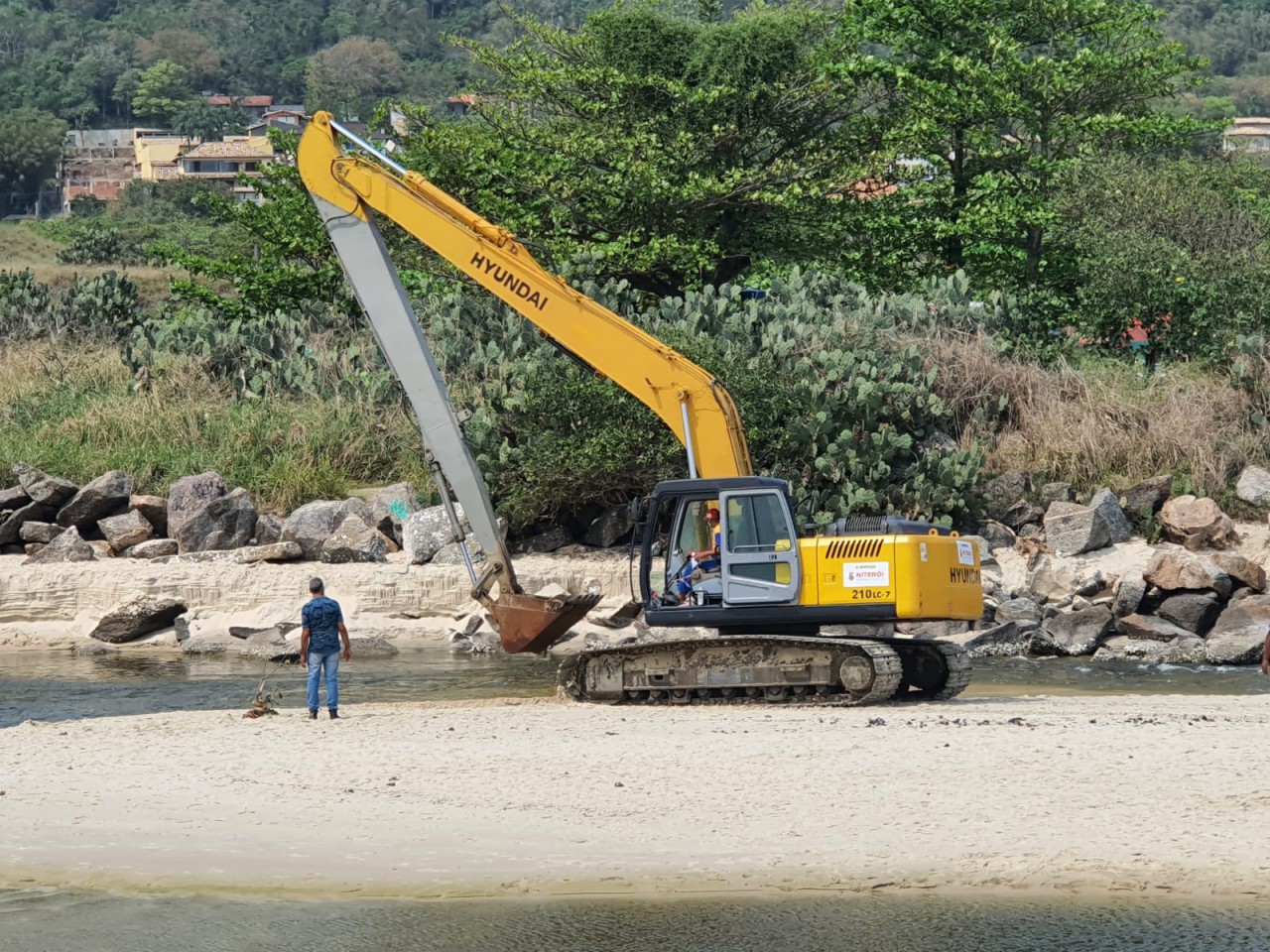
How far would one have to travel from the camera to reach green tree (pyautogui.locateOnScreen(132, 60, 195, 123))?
18538 cm

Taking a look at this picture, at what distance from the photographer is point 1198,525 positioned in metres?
25.7

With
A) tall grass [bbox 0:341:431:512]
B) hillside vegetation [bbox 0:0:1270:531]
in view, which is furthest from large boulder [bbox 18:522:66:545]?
hillside vegetation [bbox 0:0:1270:531]

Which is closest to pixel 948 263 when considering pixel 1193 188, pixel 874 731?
pixel 1193 188

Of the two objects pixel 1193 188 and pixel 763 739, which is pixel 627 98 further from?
pixel 763 739

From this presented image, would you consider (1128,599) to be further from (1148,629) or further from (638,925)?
(638,925)

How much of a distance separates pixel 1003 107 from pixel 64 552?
21.2 meters

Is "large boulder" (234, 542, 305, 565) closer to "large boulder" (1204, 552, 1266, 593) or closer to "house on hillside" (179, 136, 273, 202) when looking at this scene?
"large boulder" (1204, 552, 1266, 593)

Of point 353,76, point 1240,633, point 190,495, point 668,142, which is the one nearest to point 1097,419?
point 1240,633

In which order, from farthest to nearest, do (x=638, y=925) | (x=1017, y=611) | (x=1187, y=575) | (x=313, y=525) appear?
(x=313, y=525), (x=1017, y=611), (x=1187, y=575), (x=638, y=925)

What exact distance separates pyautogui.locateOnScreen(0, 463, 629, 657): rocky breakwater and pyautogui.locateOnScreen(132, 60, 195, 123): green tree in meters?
168

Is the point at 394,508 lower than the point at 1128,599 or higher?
higher

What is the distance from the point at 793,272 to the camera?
33062 mm

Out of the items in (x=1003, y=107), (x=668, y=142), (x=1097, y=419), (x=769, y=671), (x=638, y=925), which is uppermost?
(x=1003, y=107)

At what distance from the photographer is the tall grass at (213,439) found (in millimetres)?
28594
